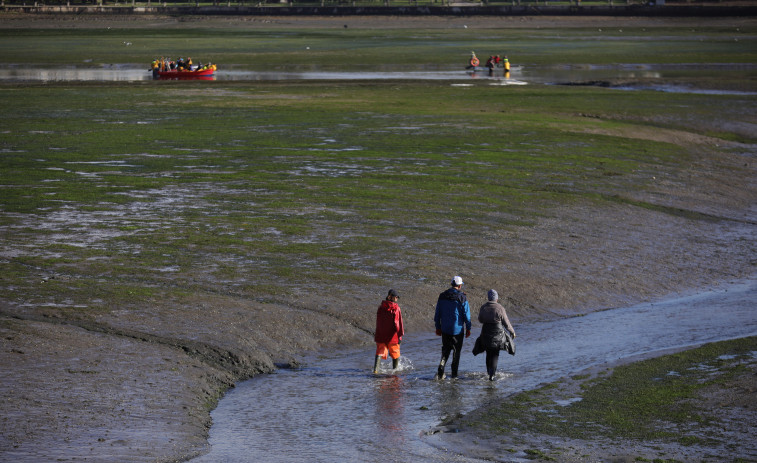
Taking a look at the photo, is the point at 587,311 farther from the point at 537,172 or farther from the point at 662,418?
the point at 537,172

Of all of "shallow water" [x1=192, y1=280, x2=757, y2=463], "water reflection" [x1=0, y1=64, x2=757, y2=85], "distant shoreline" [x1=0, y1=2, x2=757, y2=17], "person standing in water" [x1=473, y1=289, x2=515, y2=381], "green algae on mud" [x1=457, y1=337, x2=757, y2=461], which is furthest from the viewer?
"distant shoreline" [x1=0, y1=2, x2=757, y2=17]

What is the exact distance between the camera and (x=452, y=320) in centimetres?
1714

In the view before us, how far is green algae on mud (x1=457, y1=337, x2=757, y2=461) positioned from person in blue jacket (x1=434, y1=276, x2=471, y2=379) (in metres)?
1.62

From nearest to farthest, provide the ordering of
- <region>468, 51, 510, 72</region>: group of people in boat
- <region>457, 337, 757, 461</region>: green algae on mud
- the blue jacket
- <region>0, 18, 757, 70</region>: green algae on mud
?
<region>457, 337, 757, 461</region>: green algae on mud < the blue jacket < <region>468, 51, 510, 72</region>: group of people in boat < <region>0, 18, 757, 70</region>: green algae on mud

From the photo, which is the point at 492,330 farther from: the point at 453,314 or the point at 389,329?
the point at 389,329

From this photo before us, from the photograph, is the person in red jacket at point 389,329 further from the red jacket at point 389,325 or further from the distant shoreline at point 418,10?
the distant shoreline at point 418,10

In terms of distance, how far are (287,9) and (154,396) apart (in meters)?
168

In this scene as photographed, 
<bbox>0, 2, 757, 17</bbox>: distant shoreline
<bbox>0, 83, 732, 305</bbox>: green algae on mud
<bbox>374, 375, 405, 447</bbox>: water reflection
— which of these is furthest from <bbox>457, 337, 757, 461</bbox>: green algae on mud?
<bbox>0, 2, 757, 17</bbox>: distant shoreline

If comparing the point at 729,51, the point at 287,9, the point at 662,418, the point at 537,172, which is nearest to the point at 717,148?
the point at 537,172

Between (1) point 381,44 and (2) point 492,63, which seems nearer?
(2) point 492,63

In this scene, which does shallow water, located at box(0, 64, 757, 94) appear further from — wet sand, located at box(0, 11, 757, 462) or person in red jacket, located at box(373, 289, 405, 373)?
person in red jacket, located at box(373, 289, 405, 373)

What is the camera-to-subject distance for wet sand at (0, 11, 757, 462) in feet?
45.9

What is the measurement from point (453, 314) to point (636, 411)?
139 inches

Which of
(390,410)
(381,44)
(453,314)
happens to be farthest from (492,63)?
(390,410)
